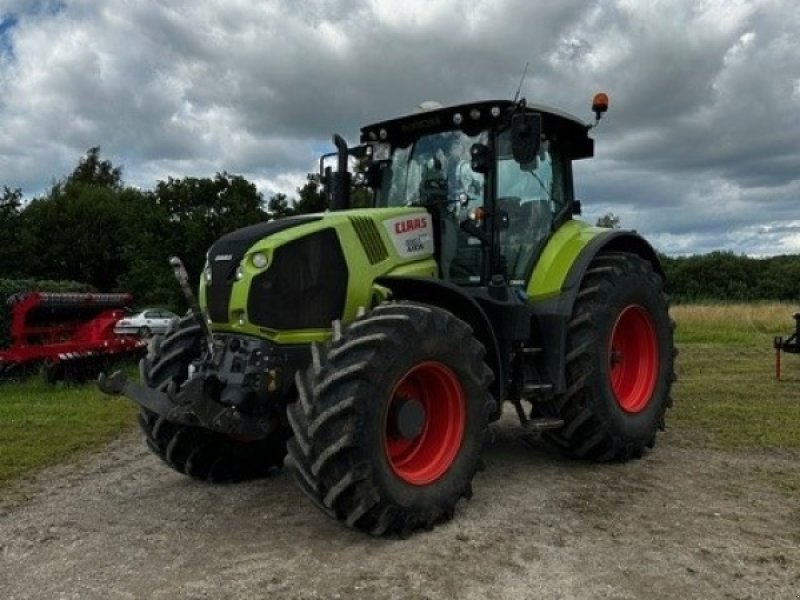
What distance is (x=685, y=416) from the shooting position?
349 inches

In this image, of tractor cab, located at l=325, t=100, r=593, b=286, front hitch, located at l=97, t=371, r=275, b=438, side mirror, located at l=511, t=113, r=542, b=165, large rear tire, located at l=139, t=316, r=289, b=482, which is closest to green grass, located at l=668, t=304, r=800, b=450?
tractor cab, located at l=325, t=100, r=593, b=286

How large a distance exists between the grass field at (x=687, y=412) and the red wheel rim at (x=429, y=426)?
332 cm

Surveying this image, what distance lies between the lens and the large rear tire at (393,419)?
440cm

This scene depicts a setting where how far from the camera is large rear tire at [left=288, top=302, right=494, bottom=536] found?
4.40m

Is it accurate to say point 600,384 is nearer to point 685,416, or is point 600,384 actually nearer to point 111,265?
point 685,416

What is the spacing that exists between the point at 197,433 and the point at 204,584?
5.92 ft

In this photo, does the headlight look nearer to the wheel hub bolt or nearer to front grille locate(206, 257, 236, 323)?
front grille locate(206, 257, 236, 323)

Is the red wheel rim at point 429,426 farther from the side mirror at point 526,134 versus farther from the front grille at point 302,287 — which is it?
the side mirror at point 526,134

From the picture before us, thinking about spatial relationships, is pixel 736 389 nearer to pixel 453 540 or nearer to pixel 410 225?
pixel 410 225

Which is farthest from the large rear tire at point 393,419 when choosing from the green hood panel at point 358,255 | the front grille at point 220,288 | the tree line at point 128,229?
the tree line at point 128,229

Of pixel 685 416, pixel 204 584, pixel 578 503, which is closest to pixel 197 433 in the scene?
pixel 204 584

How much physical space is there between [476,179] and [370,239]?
3.62ft

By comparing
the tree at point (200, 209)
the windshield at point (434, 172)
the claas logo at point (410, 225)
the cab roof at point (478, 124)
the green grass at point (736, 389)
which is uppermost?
the tree at point (200, 209)

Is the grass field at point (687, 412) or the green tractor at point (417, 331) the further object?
the grass field at point (687, 412)
